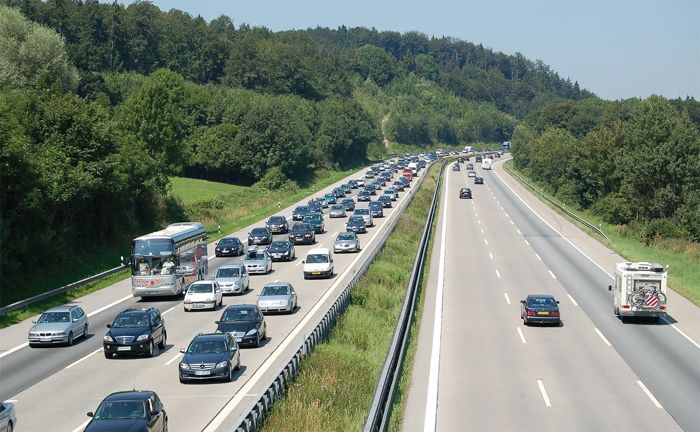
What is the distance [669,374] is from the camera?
30.2 m

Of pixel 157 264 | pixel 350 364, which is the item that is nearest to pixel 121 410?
pixel 350 364

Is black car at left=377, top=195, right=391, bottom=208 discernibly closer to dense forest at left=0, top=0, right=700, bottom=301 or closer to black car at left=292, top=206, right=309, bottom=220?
black car at left=292, top=206, right=309, bottom=220

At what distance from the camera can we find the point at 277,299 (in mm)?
40094

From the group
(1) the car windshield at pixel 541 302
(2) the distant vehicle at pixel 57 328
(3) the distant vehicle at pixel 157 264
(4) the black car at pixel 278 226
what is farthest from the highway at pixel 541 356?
(4) the black car at pixel 278 226

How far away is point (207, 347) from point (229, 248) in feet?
111

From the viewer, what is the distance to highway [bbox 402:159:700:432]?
24.6m

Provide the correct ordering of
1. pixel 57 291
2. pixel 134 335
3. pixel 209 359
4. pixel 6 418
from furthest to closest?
pixel 57 291 → pixel 134 335 → pixel 209 359 → pixel 6 418

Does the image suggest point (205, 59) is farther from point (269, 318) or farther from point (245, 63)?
point (269, 318)

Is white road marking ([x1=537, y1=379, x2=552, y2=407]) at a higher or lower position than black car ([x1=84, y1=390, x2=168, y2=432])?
lower

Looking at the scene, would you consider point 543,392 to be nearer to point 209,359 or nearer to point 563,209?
point 209,359

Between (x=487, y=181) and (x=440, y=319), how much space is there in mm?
101747

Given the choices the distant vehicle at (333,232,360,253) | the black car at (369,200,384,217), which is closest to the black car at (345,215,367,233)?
the distant vehicle at (333,232,360,253)

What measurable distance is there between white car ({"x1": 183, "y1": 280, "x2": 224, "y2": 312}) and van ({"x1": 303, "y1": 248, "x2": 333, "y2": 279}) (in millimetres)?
9356

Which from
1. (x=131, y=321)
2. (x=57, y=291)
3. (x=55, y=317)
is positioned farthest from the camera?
(x=57, y=291)
